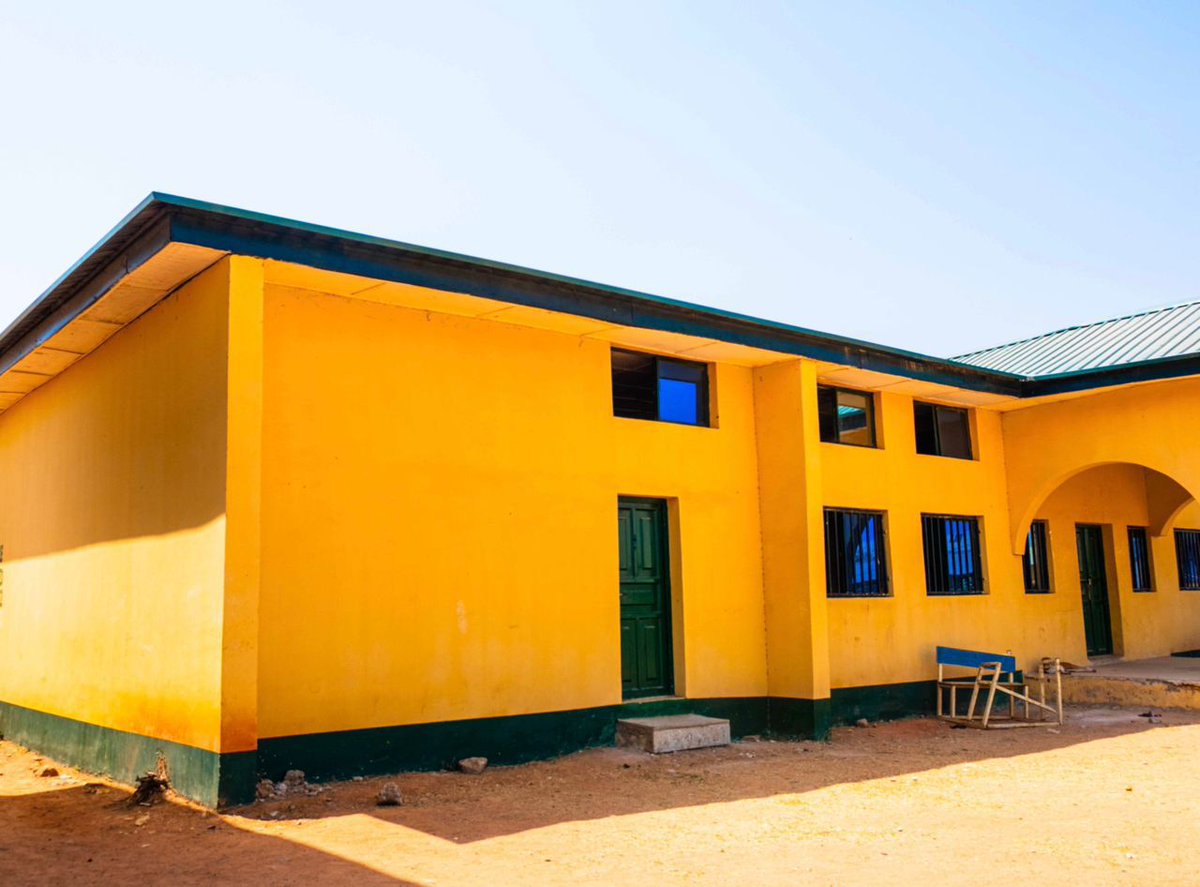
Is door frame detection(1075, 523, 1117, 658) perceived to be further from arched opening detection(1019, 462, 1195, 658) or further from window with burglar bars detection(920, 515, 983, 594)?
window with burglar bars detection(920, 515, 983, 594)

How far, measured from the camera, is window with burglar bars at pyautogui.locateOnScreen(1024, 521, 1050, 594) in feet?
50.4

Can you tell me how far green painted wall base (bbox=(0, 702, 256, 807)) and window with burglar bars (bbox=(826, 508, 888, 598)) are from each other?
24.2ft

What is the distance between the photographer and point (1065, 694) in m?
14.6

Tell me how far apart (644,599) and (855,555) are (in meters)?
3.22

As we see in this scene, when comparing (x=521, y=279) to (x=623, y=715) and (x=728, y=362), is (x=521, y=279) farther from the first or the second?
(x=623, y=715)

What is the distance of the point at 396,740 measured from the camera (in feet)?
28.9

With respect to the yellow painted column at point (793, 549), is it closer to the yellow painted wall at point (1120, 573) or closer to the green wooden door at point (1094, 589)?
the yellow painted wall at point (1120, 573)

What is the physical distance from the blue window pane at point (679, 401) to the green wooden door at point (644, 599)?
3.27ft

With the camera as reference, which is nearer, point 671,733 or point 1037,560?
point 671,733

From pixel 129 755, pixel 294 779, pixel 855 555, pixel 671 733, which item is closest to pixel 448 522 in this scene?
pixel 294 779

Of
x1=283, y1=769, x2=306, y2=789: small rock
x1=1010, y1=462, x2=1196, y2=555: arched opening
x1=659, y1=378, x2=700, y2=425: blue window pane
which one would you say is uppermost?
x1=659, y1=378, x2=700, y2=425: blue window pane

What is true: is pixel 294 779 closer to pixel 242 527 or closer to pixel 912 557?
pixel 242 527

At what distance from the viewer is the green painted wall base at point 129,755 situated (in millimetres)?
7480

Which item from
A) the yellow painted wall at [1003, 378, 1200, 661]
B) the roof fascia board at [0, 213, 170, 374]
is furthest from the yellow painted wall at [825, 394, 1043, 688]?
the roof fascia board at [0, 213, 170, 374]
